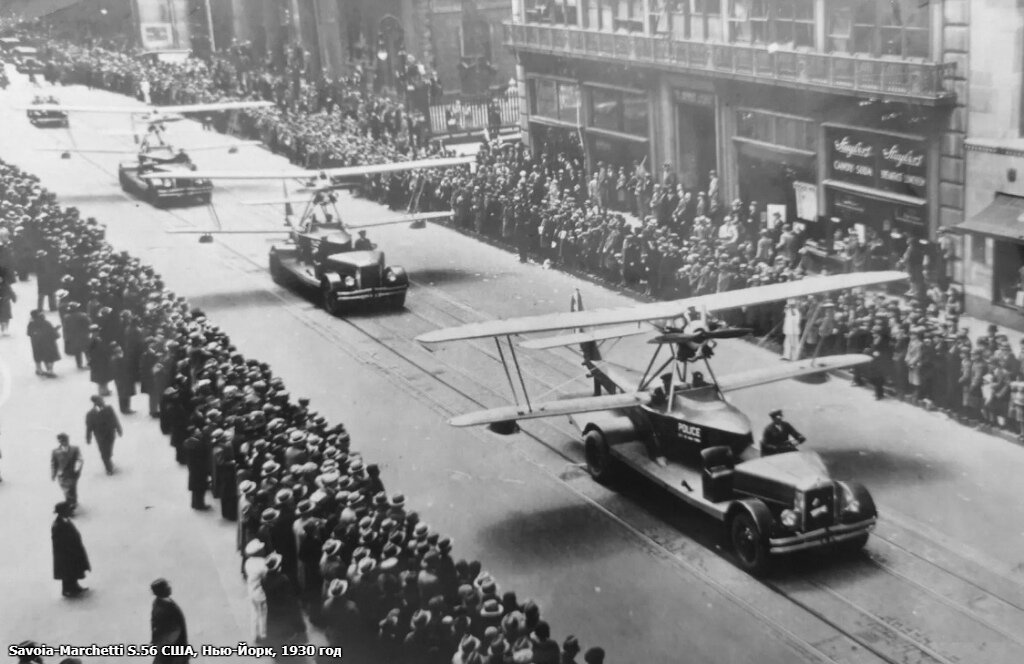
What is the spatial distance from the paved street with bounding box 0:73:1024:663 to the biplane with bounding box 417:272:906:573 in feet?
2.05

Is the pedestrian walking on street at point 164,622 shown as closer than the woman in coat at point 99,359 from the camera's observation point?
Yes

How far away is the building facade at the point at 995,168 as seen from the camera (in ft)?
72.8

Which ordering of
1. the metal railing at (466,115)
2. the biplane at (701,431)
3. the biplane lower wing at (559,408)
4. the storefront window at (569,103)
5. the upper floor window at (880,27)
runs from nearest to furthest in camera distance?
1. the biplane at (701,431)
2. the biplane lower wing at (559,408)
3. the upper floor window at (880,27)
4. the storefront window at (569,103)
5. the metal railing at (466,115)

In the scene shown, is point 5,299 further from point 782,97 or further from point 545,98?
point 545,98

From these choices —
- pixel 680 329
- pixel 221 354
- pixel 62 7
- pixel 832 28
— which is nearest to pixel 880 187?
pixel 832 28

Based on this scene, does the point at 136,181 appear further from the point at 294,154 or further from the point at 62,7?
the point at 62,7

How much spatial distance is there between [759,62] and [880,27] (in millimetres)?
4356

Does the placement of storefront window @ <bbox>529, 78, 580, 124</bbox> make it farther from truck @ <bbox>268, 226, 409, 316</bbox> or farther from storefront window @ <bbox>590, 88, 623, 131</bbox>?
truck @ <bbox>268, 226, 409, 316</bbox>

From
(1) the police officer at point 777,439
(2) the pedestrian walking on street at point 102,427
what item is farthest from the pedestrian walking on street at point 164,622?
(1) the police officer at point 777,439

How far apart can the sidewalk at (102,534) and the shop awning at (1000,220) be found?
1505 centimetres

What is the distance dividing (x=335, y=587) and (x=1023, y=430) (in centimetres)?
1124

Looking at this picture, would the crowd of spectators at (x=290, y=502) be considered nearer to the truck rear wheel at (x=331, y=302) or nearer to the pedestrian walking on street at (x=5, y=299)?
the pedestrian walking on street at (x=5, y=299)

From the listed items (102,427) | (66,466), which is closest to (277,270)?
(102,427)

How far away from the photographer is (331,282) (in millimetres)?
27047
